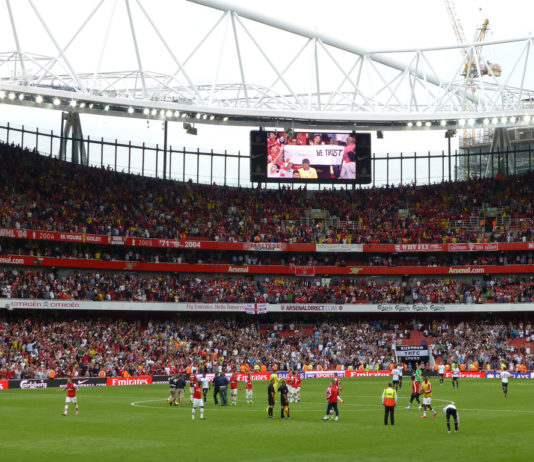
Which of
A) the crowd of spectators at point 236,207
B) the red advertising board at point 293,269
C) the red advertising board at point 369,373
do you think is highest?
the crowd of spectators at point 236,207

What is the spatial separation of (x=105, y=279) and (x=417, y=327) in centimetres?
2769

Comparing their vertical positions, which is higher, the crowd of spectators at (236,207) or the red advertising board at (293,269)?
the crowd of spectators at (236,207)

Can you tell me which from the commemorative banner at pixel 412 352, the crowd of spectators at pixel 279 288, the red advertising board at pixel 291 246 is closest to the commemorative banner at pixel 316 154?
the red advertising board at pixel 291 246

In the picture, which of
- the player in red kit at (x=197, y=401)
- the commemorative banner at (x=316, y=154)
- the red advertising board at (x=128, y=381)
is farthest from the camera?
the commemorative banner at (x=316, y=154)

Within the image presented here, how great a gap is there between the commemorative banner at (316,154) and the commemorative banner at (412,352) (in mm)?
21081

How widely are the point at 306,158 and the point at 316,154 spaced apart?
1020mm

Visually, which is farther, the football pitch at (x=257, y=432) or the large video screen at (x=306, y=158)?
the large video screen at (x=306, y=158)

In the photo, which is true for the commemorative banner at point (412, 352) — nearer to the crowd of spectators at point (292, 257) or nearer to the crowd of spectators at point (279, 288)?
the crowd of spectators at point (279, 288)

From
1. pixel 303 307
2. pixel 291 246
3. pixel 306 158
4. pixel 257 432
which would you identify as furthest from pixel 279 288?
pixel 257 432

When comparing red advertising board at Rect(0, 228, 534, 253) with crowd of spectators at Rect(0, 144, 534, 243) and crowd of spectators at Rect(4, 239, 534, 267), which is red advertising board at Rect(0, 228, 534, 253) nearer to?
crowd of spectators at Rect(0, 144, 534, 243)

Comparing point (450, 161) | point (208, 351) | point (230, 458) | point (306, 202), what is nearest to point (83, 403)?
point (230, 458)

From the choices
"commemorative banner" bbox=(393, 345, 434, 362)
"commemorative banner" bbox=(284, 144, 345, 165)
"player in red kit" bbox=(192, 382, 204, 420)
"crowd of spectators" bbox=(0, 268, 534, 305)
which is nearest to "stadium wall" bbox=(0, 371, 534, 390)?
"commemorative banner" bbox=(393, 345, 434, 362)

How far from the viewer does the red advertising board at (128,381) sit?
53219 mm

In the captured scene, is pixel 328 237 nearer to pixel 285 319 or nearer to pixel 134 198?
pixel 285 319
